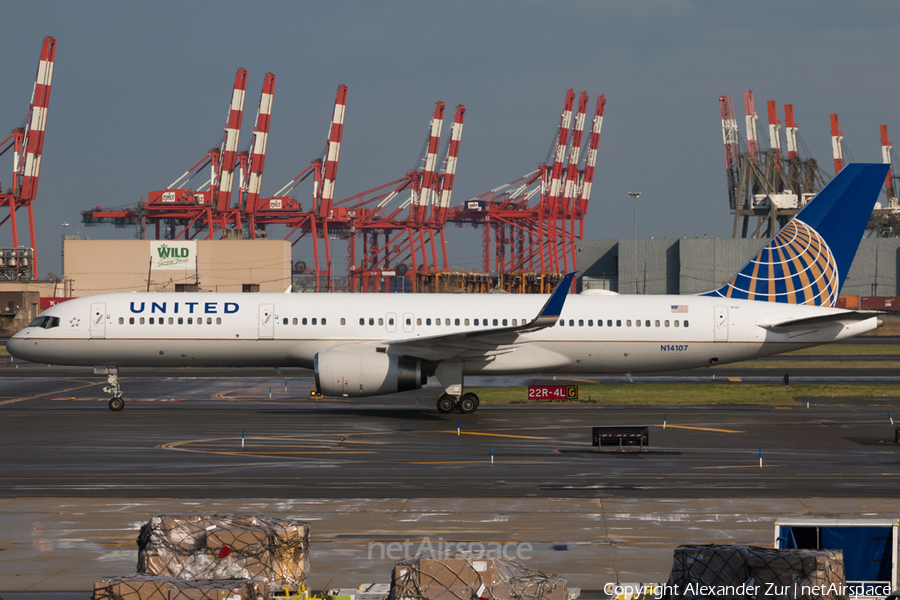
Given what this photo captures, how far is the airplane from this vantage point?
36.5 metres

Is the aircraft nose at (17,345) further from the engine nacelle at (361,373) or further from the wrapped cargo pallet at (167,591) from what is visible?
the wrapped cargo pallet at (167,591)

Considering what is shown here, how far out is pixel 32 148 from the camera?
129 metres

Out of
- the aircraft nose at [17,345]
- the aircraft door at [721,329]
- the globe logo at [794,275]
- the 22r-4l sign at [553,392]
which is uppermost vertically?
the globe logo at [794,275]

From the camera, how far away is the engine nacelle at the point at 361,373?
33.3 metres

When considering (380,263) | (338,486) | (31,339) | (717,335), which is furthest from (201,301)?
(380,263)

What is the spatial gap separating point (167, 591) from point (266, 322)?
91.9 ft

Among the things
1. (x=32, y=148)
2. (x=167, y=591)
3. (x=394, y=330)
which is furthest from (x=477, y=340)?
(x=32, y=148)

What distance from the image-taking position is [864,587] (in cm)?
1150

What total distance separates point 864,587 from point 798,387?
116 feet

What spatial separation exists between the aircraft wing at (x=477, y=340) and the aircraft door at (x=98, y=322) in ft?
36.8

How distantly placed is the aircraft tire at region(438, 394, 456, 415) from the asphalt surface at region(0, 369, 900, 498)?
438mm

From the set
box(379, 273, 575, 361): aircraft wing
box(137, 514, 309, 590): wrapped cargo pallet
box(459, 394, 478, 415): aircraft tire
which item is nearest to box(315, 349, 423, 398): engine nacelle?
box(379, 273, 575, 361): aircraft wing
